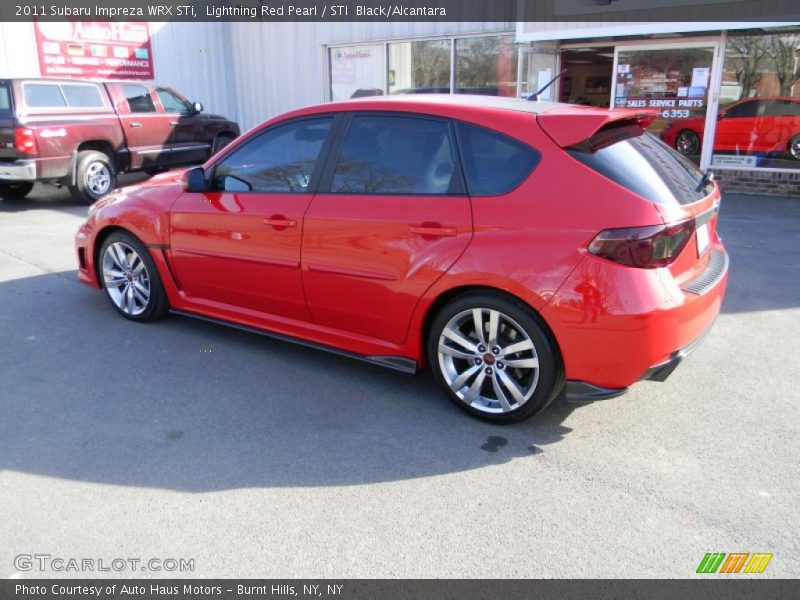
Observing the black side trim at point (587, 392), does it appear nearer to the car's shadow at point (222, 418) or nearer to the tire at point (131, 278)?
the car's shadow at point (222, 418)

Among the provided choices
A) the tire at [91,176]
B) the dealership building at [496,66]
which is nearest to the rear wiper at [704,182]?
the dealership building at [496,66]

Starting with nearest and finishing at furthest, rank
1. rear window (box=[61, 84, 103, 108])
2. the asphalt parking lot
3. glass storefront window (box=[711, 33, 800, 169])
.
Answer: the asphalt parking lot, glass storefront window (box=[711, 33, 800, 169]), rear window (box=[61, 84, 103, 108])

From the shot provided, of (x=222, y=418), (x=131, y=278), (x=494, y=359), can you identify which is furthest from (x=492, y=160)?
(x=131, y=278)

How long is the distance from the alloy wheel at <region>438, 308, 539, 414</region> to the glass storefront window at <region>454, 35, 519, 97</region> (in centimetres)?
1012

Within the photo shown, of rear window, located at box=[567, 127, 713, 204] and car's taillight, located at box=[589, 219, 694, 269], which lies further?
rear window, located at box=[567, 127, 713, 204]

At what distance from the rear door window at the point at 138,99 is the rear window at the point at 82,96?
60 cm

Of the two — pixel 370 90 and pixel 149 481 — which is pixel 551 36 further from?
pixel 149 481

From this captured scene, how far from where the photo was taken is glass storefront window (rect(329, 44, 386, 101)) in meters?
14.6

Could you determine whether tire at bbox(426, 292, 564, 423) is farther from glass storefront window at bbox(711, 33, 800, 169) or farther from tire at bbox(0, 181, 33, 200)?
tire at bbox(0, 181, 33, 200)

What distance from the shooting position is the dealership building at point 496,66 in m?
10.7

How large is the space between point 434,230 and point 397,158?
55 cm

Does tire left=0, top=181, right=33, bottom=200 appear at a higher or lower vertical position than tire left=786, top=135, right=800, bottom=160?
lower

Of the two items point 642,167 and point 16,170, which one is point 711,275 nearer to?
point 642,167

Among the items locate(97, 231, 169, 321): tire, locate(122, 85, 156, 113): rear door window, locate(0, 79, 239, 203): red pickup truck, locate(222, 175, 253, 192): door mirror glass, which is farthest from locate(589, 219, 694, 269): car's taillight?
locate(122, 85, 156, 113): rear door window
